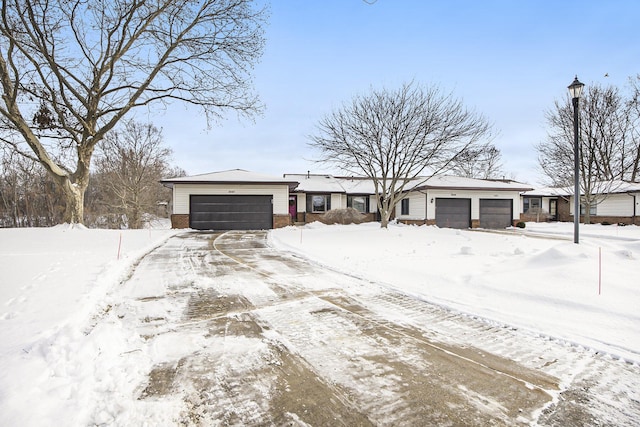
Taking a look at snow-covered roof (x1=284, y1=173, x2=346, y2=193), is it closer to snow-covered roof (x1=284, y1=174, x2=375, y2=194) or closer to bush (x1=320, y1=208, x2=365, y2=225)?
snow-covered roof (x1=284, y1=174, x2=375, y2=194)

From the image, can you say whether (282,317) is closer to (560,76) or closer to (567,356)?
(567,356)

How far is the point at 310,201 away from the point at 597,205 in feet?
75.4

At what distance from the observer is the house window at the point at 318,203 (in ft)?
85.3

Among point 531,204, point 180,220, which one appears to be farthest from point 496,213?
point 180,220

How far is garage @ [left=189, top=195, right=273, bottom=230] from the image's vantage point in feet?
65.8

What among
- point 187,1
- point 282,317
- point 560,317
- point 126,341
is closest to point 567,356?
point 560,317

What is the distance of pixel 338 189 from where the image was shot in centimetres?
2612

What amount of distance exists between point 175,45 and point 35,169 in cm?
2382

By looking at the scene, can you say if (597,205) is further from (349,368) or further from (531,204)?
(349,368)

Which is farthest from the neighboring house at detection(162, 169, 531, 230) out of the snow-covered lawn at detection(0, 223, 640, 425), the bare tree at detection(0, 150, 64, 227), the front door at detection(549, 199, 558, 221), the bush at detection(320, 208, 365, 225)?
the bare tree at detection(0, 150, 64, 227)

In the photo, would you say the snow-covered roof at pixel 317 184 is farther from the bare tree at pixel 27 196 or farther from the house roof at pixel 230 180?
the bare tree at pixel 27 196

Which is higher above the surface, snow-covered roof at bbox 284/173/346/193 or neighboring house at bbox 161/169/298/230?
Result: snow-covered roof at bbox 284/173/346/193

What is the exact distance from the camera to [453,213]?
77.5 feet

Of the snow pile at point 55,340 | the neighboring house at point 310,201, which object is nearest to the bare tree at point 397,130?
the neighboring house at point 310,201
